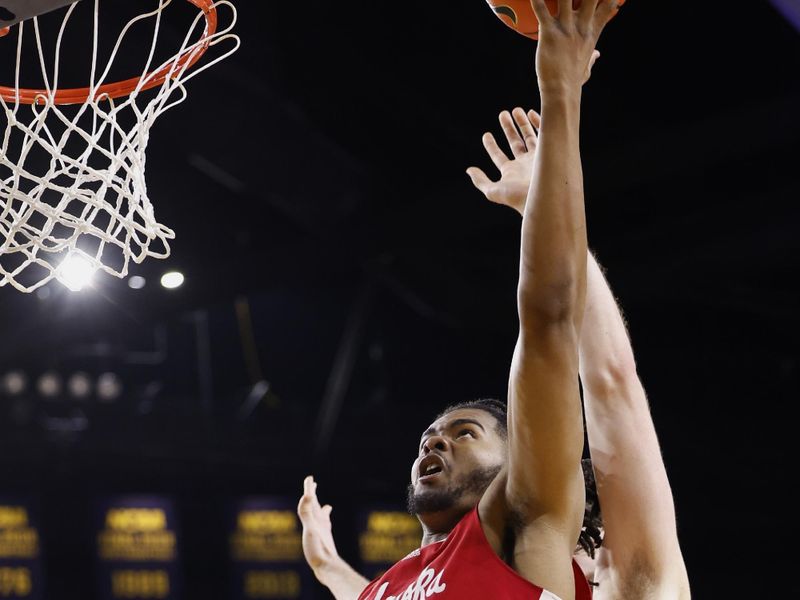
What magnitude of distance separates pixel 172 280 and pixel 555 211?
432 cm

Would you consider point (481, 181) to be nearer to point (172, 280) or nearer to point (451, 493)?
point (451, 493)

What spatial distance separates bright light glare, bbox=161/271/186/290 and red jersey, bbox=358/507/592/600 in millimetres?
3916

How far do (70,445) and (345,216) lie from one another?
2.28m

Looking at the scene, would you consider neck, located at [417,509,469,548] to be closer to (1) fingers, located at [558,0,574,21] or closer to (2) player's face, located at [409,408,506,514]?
(2) player's face, located at [409,408,506,514]

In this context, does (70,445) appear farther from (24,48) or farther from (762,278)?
(762,278)

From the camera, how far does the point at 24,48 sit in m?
4.24

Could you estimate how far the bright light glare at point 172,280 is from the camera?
5611mm

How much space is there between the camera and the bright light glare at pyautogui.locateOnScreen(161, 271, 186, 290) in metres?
5.61

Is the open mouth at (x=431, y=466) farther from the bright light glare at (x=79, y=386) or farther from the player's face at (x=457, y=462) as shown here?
the bright light glare at (x=79, y=386)

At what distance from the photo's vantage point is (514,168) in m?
1.97

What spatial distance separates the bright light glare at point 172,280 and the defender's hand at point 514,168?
3.73 meters

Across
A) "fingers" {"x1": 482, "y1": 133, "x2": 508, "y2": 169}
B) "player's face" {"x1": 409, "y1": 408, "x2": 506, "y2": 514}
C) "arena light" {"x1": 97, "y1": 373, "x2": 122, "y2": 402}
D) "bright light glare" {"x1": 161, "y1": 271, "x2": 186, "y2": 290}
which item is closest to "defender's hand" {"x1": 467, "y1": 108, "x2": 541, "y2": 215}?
"fingers" {"x1": 482, "y1": 133, "x2": 508, "y2": 169}

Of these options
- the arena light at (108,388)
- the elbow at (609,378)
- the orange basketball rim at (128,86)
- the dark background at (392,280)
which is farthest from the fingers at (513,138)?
the arena light at (108,388)

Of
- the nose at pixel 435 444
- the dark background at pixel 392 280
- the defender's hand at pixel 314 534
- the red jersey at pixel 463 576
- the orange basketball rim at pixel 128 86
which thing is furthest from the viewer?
the dark background at pixel 392 280
